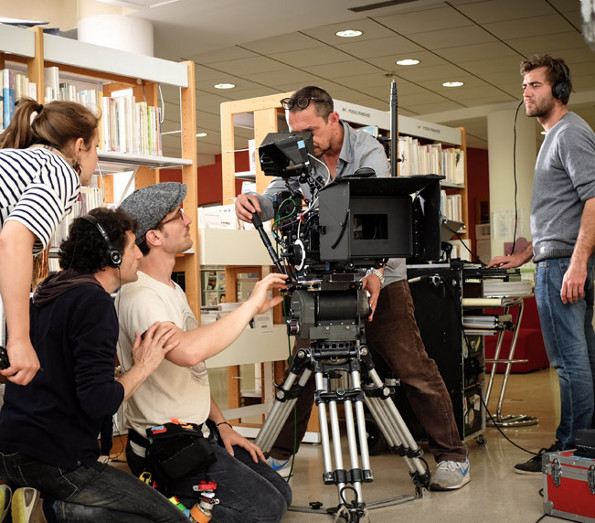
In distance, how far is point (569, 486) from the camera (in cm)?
267

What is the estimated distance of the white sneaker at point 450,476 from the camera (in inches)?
120

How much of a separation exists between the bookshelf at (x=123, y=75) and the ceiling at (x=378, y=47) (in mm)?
1616

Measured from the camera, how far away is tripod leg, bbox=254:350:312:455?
8.80ft

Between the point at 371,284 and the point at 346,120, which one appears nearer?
the point at 371,284

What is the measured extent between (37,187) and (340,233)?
812 millimetres

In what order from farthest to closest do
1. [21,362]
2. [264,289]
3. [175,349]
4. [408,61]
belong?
[408,61] → [264,289] → [175,349] → [21,362]

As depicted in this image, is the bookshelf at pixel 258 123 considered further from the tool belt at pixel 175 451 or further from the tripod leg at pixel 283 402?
the tool belt at pixel 175 451

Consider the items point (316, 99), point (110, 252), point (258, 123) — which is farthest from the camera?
point (258, 123)

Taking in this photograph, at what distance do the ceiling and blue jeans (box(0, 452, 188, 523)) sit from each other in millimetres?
3704

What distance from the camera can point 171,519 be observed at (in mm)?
1939

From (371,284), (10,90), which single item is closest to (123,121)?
(10,90)

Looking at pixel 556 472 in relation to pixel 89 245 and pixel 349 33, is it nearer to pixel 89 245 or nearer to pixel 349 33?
pixel 89 245

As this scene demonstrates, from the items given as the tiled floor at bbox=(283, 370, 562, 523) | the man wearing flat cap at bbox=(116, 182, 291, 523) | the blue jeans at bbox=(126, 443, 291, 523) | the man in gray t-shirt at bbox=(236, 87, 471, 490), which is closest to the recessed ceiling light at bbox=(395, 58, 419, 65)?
the tiled floor at bbox=(283, 370, 562, 523)

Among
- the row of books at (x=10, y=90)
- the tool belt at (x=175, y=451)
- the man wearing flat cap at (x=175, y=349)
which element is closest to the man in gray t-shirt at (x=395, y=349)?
the man wearing flat cap at (x=175, y=349)
